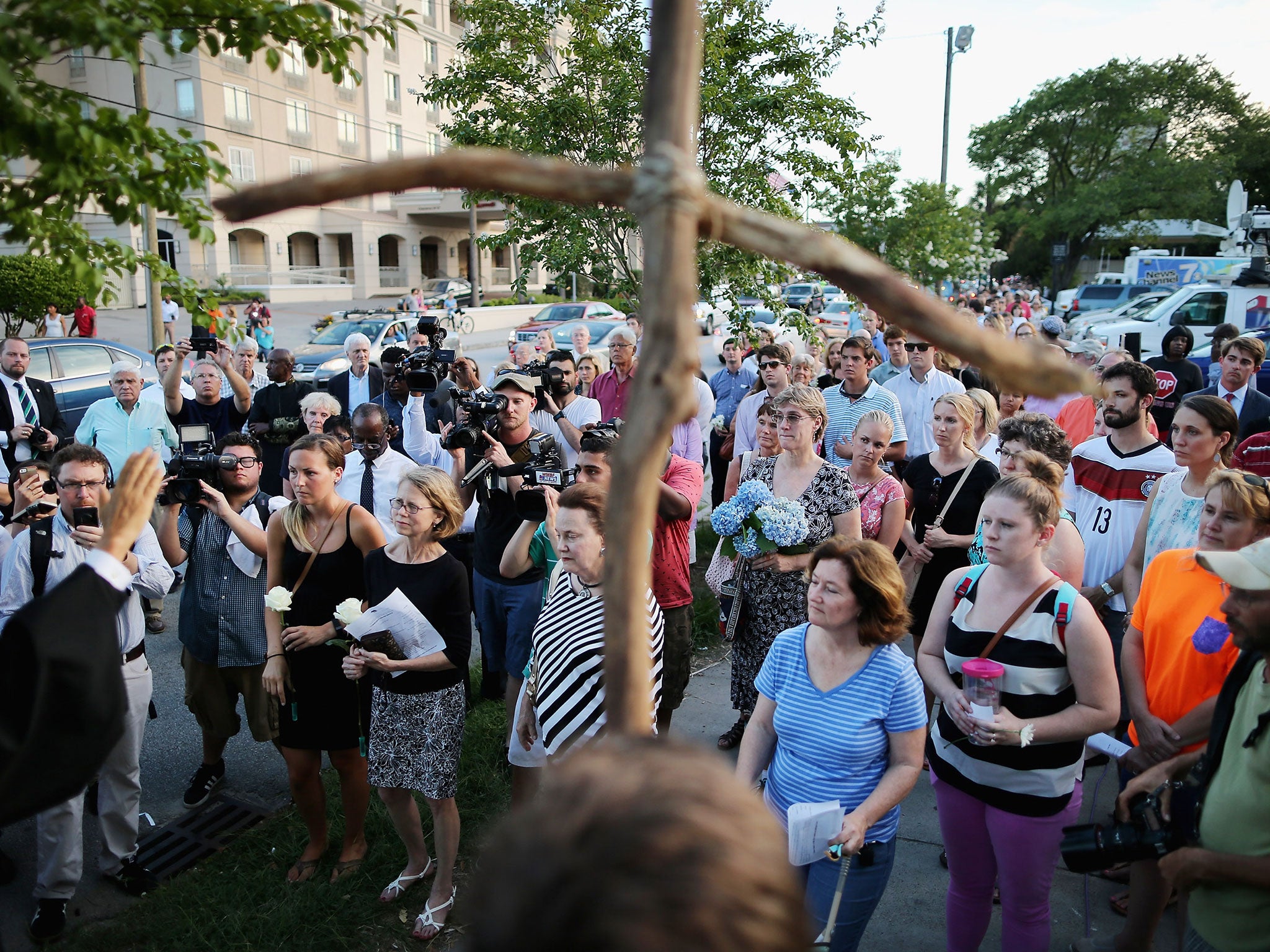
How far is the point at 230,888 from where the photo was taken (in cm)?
376

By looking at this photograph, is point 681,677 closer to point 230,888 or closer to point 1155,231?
point 230,888

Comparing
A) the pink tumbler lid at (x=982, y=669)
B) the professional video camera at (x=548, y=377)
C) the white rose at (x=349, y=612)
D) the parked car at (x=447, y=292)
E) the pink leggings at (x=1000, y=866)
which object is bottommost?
the pink leggings at (x=1000, y=866)

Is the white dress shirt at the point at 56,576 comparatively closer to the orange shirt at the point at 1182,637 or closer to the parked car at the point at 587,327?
the orange shirt at the point at 1182,637

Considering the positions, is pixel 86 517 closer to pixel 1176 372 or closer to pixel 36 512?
pixel 36 512

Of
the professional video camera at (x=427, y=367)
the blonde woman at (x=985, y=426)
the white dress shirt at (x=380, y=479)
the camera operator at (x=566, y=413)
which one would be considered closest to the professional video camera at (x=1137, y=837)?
the blonde woman at (x=985, y=426)

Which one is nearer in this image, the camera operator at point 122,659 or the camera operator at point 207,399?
the camera operator at point 122,659

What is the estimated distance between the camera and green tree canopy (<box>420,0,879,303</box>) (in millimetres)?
7094

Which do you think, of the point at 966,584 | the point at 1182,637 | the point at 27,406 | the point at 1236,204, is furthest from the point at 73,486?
the point at 1236,204

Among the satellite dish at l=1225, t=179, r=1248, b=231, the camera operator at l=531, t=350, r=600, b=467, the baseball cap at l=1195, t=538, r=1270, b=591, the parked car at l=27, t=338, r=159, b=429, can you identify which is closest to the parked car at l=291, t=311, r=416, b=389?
the parked car at l=27, t=338, r=159, b=429

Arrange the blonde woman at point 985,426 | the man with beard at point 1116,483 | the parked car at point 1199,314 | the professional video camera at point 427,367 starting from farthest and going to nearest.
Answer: the parked car at point 1199,314 < the professional video camera at point 427,367 < the blonde woman at point 985,426 < the man with beard at point 1116,483

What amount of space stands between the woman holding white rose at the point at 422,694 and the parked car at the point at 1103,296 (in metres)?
31.5

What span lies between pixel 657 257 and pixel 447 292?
4114cm

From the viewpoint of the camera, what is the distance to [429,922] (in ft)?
11.7

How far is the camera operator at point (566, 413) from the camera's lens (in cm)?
582
